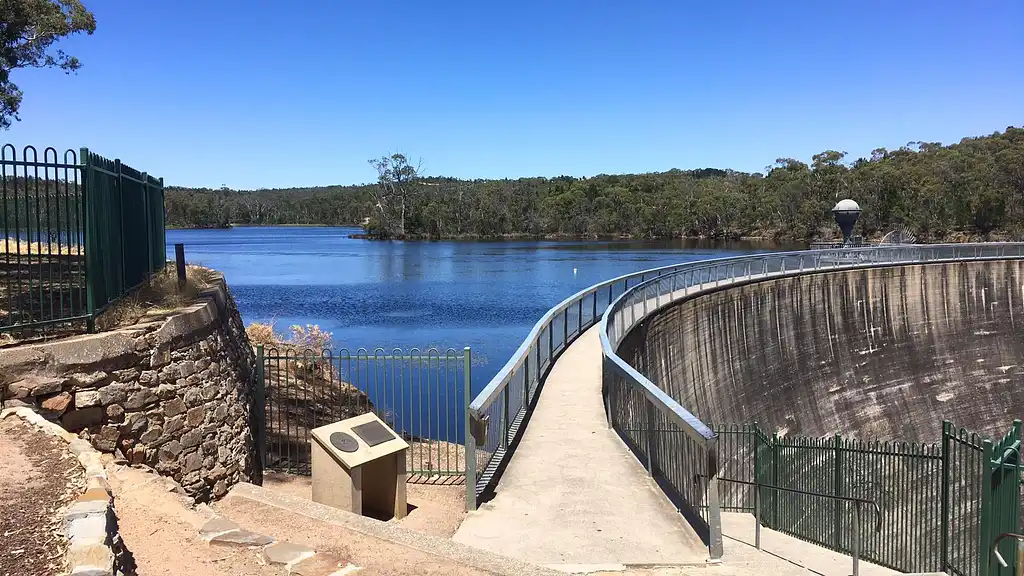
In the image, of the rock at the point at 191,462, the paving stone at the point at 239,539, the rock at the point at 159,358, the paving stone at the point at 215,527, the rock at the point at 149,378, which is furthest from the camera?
the rock at the point at 191,462

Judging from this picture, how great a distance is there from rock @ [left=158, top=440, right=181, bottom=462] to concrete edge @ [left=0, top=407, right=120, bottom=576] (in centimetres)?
96

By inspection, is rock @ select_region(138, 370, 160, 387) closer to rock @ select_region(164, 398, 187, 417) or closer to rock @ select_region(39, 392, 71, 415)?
rock @ select_region(164, 398, 187, 417)

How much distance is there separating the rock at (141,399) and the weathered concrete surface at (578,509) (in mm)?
3316

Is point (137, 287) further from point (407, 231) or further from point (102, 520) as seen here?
point (407, 231)

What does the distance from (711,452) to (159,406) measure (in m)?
5.38

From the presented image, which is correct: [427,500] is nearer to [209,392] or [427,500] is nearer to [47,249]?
[209,392]

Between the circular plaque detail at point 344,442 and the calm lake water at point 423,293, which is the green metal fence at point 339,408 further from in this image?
the calm lake water at point 423,293

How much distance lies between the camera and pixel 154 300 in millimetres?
9680

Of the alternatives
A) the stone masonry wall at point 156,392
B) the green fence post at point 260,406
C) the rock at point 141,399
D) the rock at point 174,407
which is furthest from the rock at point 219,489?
the green fence post at point 260,406

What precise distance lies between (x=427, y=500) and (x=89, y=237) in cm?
512

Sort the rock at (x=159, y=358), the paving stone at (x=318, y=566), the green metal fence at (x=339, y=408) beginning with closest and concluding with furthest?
the paving stone at (x=318, y=566) → the rock at (x=159, y=358) → the green metal fence at (x=339, y=408)

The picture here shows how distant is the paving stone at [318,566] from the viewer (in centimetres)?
561

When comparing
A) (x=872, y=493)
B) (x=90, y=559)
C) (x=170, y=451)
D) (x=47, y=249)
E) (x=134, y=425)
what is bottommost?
(x=872, y=493)

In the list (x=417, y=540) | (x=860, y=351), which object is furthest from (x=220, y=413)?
(x=860, y=351)
